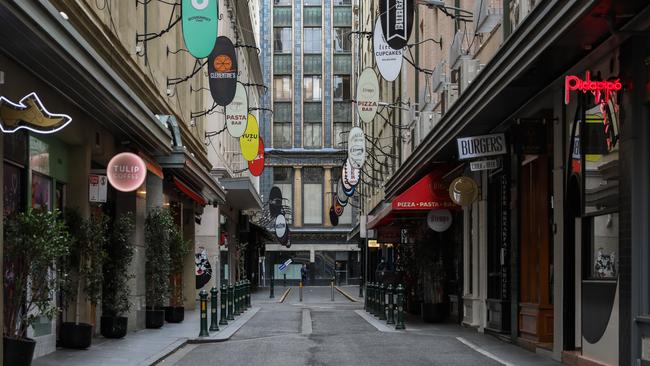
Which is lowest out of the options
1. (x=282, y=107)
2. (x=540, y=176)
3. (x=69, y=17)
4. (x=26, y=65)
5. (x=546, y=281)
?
(x=546, y=281)

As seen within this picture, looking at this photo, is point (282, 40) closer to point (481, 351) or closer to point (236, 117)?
point (236, 117)

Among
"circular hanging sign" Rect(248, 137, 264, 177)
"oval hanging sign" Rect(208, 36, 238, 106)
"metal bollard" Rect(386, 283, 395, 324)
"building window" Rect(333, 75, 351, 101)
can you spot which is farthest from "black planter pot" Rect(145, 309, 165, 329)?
"building window" Rect(333, 75, 351, 101)

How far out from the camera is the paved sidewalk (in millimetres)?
13391

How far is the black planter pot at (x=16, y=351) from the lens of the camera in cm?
1054

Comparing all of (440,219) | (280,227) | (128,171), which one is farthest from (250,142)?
(280,227)

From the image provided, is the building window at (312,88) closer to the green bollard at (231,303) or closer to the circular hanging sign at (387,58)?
the green bollard at (231,303)

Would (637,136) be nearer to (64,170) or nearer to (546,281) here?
(546,281)

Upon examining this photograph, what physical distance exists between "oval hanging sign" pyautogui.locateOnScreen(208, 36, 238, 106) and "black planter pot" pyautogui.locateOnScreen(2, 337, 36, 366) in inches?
485

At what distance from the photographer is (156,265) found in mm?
20547

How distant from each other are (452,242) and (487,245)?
4.98m

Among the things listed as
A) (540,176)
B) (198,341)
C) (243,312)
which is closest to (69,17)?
(198,341)

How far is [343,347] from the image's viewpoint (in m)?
16.0

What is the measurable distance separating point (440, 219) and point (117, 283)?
9.47 metres

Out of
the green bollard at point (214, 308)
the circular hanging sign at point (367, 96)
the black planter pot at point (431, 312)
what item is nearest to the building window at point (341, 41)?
the circular hanging sign at point (367, 96)
